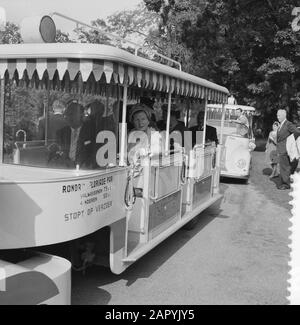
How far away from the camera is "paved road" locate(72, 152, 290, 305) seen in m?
4.70

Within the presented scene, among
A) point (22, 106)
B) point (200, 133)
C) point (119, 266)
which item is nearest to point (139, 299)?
point (119, 266)

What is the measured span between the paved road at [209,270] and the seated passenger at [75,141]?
1.39 meters

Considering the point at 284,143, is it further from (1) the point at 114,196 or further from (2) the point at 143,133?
(1) the point at 114,196

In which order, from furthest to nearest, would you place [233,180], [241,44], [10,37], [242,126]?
[241,44], [233,180], [242,126], [10,37]

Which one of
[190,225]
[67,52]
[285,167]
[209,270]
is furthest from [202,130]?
[67,52]

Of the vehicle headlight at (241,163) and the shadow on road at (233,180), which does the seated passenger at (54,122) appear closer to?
the vehicle headlight at (241,163)

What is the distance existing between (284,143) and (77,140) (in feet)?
27.2

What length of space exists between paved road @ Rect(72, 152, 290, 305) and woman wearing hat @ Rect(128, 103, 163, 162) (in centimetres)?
144

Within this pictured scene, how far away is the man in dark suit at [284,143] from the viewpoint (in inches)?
444

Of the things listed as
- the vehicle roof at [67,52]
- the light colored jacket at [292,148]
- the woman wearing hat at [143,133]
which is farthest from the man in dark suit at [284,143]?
the vehicle roof at [67,52]

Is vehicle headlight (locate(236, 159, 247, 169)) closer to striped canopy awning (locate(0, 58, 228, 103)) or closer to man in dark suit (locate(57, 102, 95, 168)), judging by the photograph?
striped canopy awning (locate(0, 58, 228, 103))

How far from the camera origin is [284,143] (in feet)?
37.4

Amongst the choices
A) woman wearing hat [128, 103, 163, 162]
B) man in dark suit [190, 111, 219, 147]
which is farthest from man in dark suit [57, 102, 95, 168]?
man in dark suit [190, 111, 219, 147]
